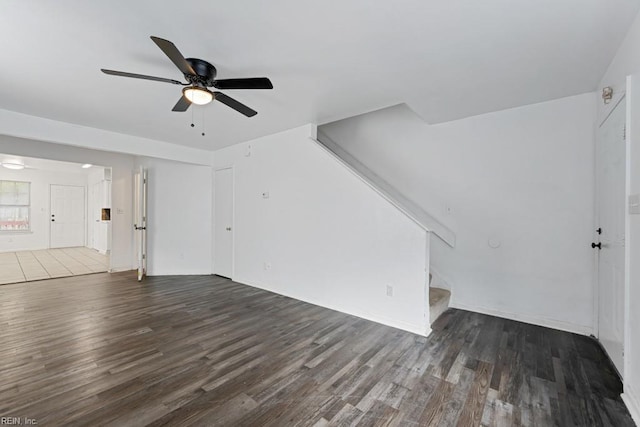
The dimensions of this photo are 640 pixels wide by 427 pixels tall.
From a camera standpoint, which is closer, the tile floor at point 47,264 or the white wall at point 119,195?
the tile floor at point 47,264

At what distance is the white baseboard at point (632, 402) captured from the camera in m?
1.61

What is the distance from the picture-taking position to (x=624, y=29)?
5.82 feet

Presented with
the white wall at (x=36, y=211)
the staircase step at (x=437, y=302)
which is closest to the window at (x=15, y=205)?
the white wall at (x=36, y=211)

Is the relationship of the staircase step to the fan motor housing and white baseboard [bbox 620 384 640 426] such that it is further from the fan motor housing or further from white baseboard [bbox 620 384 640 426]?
the fan motor housing

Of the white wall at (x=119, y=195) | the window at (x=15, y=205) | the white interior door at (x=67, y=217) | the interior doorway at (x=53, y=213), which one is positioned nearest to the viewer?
the white wall at (x=119, y=195)

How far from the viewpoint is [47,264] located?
6020mm

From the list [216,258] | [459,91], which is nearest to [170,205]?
[216,258]

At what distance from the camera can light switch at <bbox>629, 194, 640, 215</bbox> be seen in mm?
1689

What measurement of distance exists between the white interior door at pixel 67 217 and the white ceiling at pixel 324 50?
7.06 m

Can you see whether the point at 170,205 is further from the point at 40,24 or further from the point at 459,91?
the point at 459,91

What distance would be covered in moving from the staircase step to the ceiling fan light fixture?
307 centimetres

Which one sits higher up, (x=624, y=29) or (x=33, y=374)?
(x=624, y=29)

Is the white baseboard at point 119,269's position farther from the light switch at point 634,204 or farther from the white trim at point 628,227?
the light switch at point 634,204

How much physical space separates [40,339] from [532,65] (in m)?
5.11
